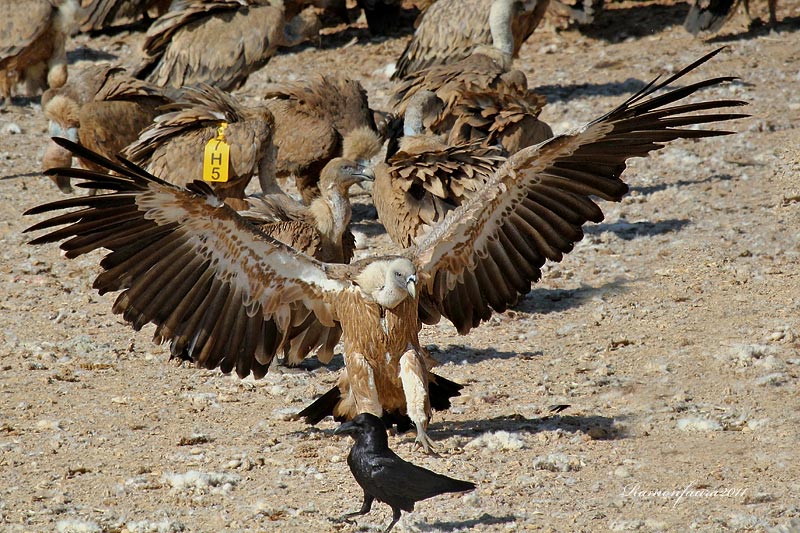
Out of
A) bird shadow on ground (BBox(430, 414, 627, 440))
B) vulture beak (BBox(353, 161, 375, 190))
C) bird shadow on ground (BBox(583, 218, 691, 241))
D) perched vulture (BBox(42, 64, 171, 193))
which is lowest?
bird shadow on ground (BBox(430, 414, 627, 440))

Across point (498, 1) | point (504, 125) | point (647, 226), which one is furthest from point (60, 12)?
point (647, 226)

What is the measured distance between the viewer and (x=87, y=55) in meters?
13.4

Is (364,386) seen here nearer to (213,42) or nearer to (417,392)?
(417,392)

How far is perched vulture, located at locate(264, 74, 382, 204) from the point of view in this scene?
323 inches

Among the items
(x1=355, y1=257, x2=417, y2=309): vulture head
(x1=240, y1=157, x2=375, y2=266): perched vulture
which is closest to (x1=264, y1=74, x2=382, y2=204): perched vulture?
(x1=240, y1=157, x2=375, y2=266): perched vulture

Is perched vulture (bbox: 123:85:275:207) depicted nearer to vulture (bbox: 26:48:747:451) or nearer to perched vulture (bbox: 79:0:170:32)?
vulture (bbox: 26:48:747:451)

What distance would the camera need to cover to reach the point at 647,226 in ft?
26.2

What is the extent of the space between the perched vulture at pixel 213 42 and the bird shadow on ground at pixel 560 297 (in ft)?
13.6

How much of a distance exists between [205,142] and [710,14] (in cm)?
669

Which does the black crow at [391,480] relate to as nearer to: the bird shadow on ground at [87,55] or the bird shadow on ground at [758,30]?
the bird shadow on ground at [758,30]

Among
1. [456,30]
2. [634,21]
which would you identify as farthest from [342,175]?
[634,21]

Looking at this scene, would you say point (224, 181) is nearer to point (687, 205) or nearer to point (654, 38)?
point (687, 205)

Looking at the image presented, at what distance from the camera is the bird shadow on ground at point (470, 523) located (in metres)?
4.07

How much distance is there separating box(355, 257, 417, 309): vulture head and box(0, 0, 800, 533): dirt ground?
2.28 ft
